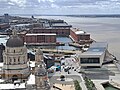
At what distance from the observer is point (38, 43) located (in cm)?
8188

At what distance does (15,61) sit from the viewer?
106 feet

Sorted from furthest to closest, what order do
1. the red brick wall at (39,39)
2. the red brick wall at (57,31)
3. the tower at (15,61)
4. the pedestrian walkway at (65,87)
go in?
the red brick wall at (57,31), the red brick wall at (39,39), the pedestrian walkway at (65,87), the tower at (15,61)

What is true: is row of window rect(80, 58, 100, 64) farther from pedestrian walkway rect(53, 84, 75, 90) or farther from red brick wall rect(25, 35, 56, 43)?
red brick wall rect(25, 35, 56, 43)

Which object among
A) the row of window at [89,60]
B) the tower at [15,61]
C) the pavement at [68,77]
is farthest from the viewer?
the row of window at [89,60]

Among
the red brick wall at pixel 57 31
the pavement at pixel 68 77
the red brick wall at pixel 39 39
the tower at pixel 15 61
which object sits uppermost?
the tower at pixel 15 61

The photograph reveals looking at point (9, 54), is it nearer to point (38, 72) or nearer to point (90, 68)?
point (38, 72)

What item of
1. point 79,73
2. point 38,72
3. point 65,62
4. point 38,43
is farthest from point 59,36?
point 38,72

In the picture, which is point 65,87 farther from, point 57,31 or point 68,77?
point 57,31

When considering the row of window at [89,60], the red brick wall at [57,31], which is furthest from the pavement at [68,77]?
the red brick wall at [57,31]

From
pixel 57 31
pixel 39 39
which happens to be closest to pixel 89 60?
pixel 39 39

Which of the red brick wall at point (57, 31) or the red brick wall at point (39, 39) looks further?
the red brick wall at point (57, 31)

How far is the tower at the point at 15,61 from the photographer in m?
31.9

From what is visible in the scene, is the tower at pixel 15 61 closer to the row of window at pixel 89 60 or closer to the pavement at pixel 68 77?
the pavement at pixel 68 77

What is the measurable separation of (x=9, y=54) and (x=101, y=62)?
1890 cm
